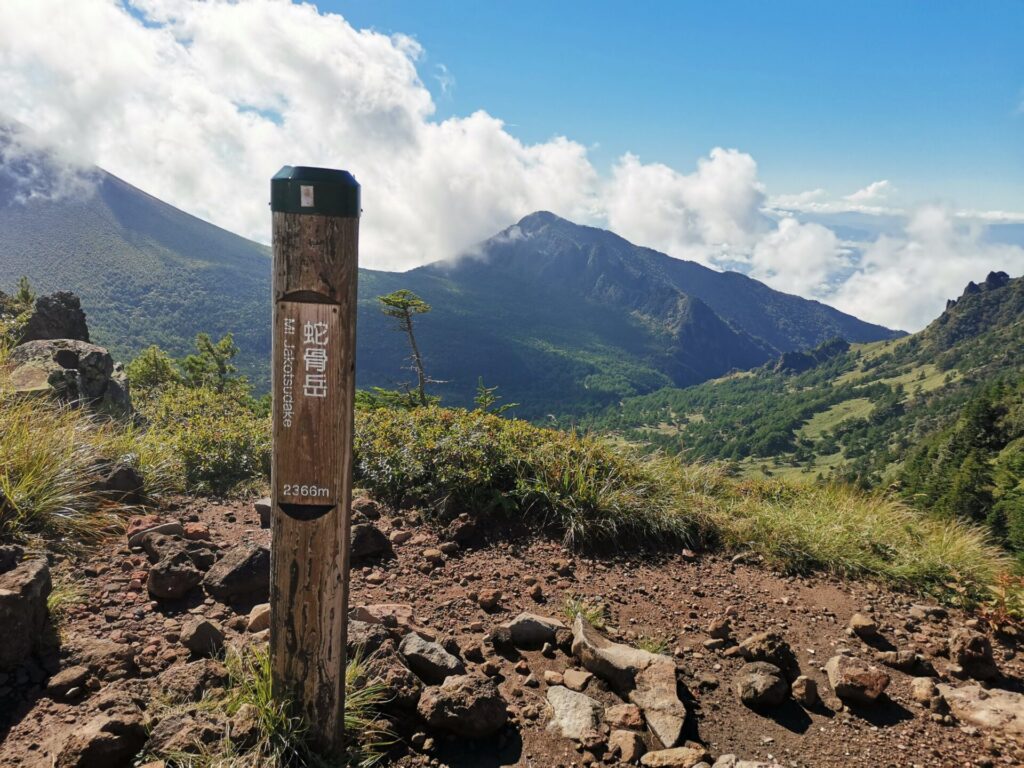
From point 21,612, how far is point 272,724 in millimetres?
1441

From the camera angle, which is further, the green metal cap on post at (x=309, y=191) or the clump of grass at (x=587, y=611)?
the clump of grass at (x=587, y=611)

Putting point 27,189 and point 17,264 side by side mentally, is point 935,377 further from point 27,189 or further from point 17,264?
point 27,189

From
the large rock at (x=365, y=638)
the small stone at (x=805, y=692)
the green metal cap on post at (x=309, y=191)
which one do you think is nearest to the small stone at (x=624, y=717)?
the small stone at (x=805, y=692)

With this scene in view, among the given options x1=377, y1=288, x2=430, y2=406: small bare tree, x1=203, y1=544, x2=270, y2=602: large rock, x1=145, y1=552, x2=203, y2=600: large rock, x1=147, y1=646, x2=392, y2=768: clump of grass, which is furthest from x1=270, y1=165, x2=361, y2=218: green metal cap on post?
x1=377, y1=288, x2=430, y2=406: small bare tree

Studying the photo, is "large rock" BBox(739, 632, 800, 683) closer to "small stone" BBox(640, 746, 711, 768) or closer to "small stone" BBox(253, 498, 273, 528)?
"small stone" BBox(640, 746, 711, 768)

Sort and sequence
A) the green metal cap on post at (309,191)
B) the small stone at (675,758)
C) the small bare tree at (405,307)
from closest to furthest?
the green metal cap on post at (309,191), the small stone at (675,758), the small bare tree at (405,307)

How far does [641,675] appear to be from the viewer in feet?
11.6

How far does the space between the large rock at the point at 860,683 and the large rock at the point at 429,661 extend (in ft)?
7.38

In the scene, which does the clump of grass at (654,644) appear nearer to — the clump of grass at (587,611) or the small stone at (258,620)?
the clump of grass at (587,611)

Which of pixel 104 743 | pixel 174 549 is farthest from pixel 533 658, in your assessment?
pixel 174 549

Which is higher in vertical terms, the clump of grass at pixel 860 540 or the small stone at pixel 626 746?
the clump of grass at pixel 860 540

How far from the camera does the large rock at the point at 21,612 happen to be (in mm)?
2797

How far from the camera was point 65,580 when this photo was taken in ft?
11.9

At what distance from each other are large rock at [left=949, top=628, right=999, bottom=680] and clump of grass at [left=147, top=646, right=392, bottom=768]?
148 inches
